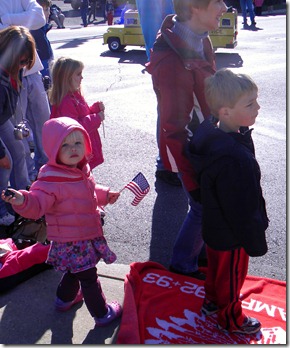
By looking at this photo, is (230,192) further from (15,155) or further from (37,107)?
(37,107)

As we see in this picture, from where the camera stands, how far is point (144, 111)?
8.01 meters

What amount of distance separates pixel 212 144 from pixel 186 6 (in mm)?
1011

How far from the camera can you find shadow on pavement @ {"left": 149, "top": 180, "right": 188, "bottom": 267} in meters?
4.14

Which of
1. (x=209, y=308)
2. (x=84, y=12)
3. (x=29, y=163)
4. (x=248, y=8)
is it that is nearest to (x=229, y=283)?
(x=209, y=308)

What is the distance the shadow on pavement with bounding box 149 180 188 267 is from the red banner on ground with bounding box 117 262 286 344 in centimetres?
42

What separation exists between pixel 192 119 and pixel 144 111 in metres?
4.64

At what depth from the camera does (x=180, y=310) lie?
128 inches

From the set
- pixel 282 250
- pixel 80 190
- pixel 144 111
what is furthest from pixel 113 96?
pixel 80 190

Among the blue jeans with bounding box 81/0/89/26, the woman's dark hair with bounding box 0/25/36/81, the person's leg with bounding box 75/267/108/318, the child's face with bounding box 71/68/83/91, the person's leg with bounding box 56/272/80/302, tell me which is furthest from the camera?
the blue jeans with bounding box 81/0/89/26

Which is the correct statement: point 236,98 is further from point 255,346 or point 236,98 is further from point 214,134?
point 255,346

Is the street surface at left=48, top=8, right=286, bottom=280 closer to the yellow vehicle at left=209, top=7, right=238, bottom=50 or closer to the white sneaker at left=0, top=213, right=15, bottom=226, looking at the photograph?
the yellow vehicle at left=209, top=7, right=238, bottom=50

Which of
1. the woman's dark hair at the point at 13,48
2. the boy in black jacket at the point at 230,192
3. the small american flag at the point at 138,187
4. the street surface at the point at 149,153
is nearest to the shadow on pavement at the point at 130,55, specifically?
the street surface at the point at 149,153

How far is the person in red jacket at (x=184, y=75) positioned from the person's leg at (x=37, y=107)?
6.50 ft

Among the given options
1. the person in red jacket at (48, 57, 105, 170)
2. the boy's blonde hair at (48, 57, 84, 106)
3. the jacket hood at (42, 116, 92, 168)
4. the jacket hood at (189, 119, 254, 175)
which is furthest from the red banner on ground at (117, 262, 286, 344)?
the boy's blonde hair at (48, 57, 84, 106)
